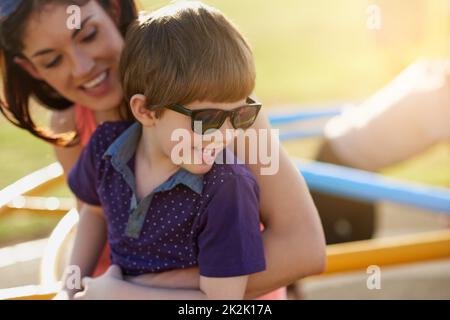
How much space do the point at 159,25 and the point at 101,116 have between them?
603 millimetres

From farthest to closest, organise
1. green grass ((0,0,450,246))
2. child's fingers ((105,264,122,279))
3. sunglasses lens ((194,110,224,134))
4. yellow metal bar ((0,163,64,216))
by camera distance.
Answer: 1. green grass ((0,0,450,246))
2. yellow metal bar ((0,163,64,216))
3. child's fingers ((105,264,122,279))
4. sunglasses lens ((194,110,224,134))

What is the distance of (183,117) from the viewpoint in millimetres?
1614

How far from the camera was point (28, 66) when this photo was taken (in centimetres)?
216

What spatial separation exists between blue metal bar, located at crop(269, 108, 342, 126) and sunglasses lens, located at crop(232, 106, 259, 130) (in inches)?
90.2

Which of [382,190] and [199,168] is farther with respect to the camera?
[382,190]

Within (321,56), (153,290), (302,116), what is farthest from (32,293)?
(321,56)

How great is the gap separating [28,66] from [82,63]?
266 mm

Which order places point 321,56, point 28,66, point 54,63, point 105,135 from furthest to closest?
point 321,56
point 28,66
point 54,63
point 105,135

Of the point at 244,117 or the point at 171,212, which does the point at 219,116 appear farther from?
the point at 171,212

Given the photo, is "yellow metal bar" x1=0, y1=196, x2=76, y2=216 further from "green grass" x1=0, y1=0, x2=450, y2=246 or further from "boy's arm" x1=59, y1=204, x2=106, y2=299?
"boy's arm" x1=59, y1=204, x2=106, y2=299

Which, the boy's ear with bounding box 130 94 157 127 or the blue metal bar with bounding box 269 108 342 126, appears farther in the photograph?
the blue metal bar with bounding box 269 108 342 126

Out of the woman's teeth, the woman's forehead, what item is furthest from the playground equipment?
the woman's forehead

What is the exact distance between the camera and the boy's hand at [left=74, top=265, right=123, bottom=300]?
175cm

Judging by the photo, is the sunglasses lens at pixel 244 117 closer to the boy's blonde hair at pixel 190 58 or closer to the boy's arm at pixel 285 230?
the boy's blonde hair at pixel 190 58
